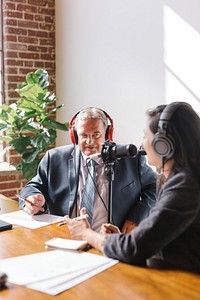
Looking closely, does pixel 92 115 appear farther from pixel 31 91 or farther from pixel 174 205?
pixel 31 91

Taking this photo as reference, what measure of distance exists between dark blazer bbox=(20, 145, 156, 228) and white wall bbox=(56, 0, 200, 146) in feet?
3.16

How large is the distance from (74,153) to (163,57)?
1.31 metres

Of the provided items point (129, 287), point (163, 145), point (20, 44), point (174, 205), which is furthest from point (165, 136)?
point (20, 44)

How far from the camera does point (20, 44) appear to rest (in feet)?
13.8

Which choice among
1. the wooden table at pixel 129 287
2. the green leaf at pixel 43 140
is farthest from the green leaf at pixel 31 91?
the wooden table at pixel 129 287

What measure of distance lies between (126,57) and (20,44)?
124 cm

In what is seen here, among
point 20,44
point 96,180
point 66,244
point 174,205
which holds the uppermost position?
point 20,44

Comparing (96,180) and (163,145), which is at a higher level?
(163,145)

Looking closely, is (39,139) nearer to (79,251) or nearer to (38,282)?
(79,251)

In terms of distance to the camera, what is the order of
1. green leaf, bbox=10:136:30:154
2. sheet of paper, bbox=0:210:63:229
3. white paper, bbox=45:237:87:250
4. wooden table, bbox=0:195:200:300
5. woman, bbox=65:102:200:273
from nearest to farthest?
wooden table, bbox=0:195:200:300 → woman, bbox=65:102:200:273 → white paper, bbox=45:237:87:250 → sheet of paper, bbox=0:210:63:229 → green leaf, bbox=10:136:30:154

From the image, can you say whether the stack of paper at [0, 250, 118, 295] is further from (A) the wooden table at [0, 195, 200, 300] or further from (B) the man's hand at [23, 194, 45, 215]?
(B) the man's hand at [23, 194, 45, 215]

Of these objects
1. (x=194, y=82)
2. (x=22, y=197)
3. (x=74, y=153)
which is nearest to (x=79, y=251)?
(x=22, y=197)

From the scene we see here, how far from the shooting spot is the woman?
132 centimetres

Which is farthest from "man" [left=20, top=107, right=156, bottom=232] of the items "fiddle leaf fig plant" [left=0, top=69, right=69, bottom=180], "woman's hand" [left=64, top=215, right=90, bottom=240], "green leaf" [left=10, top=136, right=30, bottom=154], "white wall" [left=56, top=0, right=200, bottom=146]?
"green leaf" [left=10, top=136, right=30, bottom=154]
